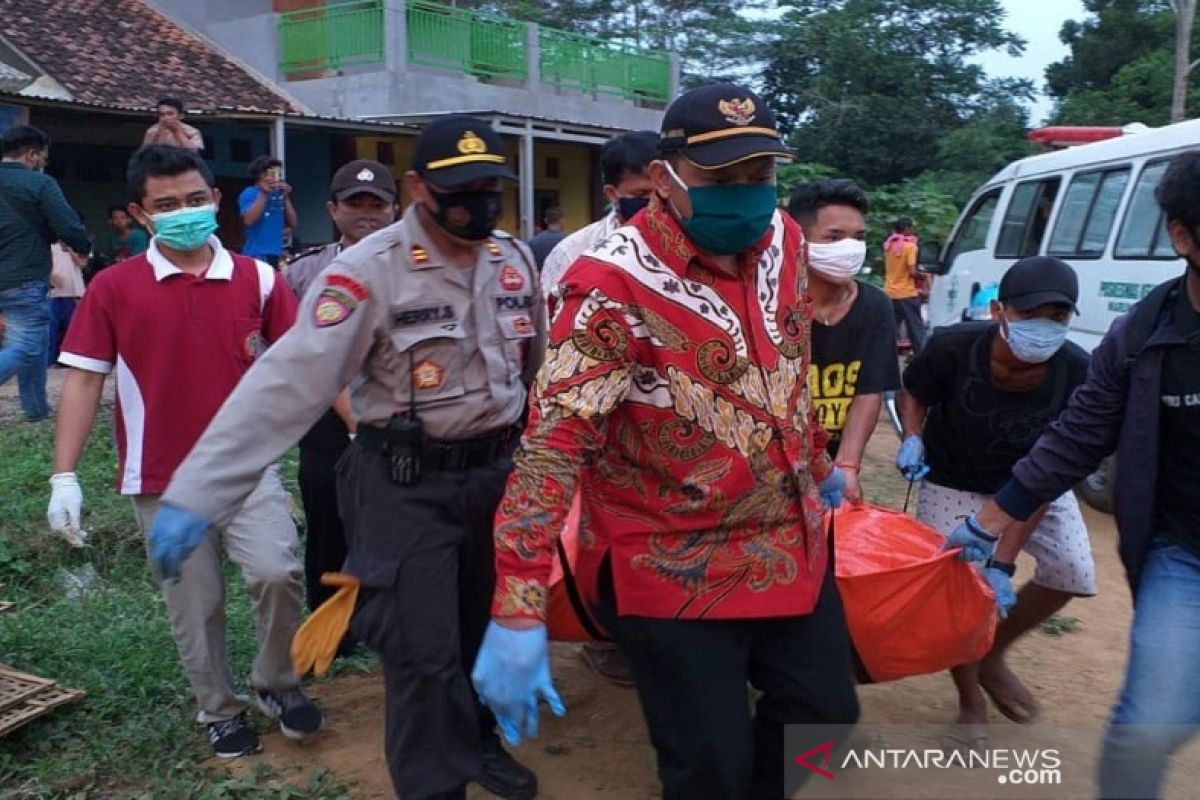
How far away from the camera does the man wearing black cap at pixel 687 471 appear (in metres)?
2.17

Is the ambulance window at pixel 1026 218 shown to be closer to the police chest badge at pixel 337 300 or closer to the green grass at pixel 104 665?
the green grass at pixel 104 665

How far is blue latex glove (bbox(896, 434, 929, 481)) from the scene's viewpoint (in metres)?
3.73

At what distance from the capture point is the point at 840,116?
26.5 m

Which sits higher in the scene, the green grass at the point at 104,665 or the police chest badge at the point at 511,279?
the police chest badge at the point at 511,279

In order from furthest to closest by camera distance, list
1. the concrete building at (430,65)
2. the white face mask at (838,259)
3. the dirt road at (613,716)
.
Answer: the concrete building at (430,65), the white face mask at (838,259), the dirt road at (613,716)

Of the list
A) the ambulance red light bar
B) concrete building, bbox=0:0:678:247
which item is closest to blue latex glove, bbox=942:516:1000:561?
the ambulance red light bar

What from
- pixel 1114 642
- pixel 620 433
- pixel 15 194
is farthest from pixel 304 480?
pixel 15 194

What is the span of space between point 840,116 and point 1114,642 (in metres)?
23.5

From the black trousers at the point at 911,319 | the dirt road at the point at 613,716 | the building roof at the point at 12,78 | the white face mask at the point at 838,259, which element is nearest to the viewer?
the dirt road at the point at 613,716

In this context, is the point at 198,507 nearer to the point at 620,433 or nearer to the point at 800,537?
the point at 620,433

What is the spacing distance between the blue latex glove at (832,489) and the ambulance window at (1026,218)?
548 cm

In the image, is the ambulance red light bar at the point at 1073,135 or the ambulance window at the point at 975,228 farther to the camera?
the ambulance window at the point at 975,228

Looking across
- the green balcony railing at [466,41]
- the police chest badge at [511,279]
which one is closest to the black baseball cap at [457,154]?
the police chest badge at [511,279]

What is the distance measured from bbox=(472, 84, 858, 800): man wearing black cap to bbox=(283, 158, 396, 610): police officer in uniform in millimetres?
1940
